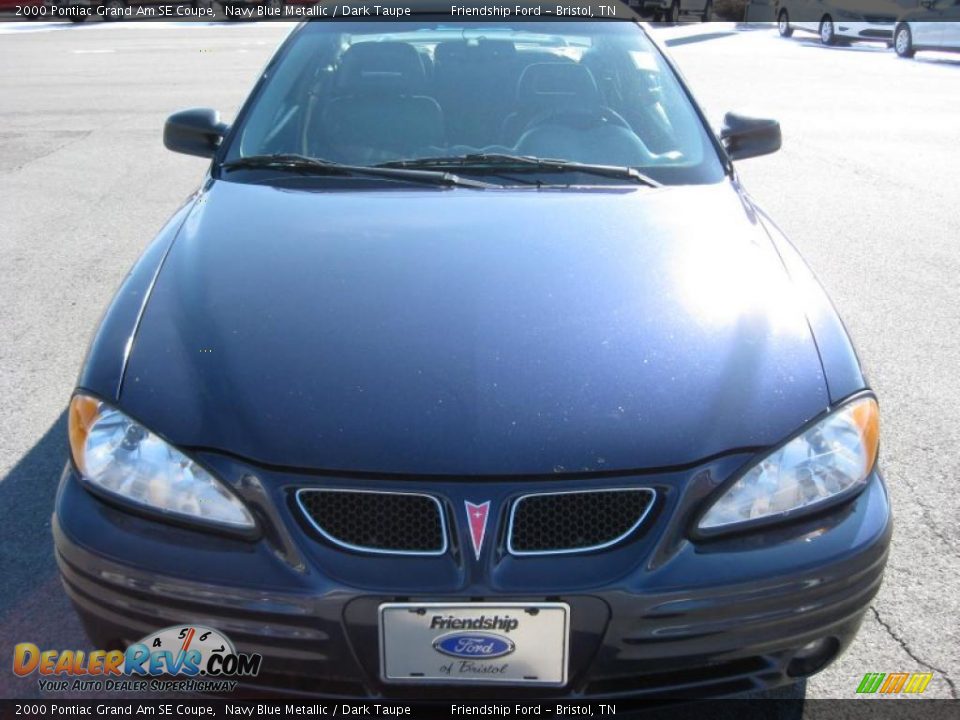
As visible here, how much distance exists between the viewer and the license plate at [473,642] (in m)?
1.91

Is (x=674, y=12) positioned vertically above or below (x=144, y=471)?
below

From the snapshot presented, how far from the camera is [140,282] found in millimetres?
2641

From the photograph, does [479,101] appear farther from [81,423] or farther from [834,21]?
[834,21]

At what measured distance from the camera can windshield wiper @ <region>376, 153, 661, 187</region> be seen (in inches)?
127

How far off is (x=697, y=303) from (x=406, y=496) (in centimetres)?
89

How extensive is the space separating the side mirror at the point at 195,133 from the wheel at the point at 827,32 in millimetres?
22053

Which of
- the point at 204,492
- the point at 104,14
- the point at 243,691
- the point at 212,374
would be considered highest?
the point at 212,374

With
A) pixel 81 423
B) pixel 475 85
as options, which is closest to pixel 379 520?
pixel 81 423

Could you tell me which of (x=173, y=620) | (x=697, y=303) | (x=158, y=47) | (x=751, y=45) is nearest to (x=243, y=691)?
(x=173, y=620)

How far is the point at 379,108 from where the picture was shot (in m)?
3.56

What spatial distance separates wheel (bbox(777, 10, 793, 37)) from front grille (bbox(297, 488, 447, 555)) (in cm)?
2578

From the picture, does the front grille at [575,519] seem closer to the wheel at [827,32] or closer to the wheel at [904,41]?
the wheel at [904,41]

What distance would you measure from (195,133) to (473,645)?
2.45m

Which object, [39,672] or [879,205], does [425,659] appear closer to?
[39,672]
